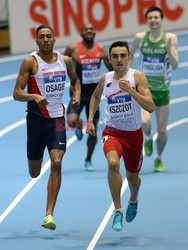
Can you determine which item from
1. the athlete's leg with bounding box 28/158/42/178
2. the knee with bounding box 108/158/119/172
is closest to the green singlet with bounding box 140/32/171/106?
the athlete's leg with bounding box 28/158/42/178

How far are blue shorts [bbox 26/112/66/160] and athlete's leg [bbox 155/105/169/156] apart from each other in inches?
143

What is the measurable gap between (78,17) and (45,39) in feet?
40.7

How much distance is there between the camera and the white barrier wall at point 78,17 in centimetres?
2339

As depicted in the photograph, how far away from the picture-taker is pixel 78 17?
23.8 metres

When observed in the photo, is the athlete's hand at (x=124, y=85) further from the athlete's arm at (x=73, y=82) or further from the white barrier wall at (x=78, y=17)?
the white barrier wall at (x=78, y=17)

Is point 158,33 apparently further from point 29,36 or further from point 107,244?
point 29,36

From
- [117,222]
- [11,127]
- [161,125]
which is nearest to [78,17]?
[11,127]

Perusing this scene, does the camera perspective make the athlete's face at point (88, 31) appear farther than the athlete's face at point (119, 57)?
Yes

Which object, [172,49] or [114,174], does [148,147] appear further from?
[114,174]

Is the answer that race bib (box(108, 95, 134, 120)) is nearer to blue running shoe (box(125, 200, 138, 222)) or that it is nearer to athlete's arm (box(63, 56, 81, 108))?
athlete's arm (box(63, 56, 81, 108))

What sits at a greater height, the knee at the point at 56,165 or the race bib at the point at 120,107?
the race bib at the point at 120,107

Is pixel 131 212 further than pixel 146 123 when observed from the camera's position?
No

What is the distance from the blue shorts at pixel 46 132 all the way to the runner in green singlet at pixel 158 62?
3571 millimetres

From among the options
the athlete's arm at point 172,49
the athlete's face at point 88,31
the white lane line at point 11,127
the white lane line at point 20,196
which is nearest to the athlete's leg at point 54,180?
the white lane line at point 20,196
